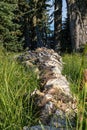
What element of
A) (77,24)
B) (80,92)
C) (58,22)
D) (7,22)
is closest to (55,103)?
(80,92)

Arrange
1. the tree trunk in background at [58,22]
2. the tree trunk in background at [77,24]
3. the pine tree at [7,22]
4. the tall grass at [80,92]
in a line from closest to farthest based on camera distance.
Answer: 1. the tall grass at [80,92]
2. the tree trunk in background at [77,24]
3. the pine tree at [7,22]
4. the tree trunk in background at [58,22]

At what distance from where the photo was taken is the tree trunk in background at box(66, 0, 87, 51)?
63.5 feet

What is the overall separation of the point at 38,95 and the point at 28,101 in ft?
0.76

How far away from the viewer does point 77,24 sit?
1973 centimetres

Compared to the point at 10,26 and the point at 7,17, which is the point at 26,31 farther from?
the point at 7,17

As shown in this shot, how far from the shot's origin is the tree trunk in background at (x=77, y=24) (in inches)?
762

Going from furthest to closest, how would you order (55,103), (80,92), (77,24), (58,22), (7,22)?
(58,22), (7,22), (77,24), (55,103), (80,92)

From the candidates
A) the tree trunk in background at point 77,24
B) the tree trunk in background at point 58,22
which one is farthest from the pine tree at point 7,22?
the tree trunk in background at point 77,24

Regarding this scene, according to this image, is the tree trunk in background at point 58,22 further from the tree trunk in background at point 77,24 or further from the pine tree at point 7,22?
the tree trunk in background at point 77,24

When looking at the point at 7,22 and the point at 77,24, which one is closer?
the point at 77,24

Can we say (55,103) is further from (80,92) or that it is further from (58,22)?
(58,22)

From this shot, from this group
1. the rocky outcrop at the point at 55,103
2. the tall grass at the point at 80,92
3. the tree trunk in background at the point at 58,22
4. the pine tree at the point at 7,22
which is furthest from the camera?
the tree trunk in background at the point at 58,22

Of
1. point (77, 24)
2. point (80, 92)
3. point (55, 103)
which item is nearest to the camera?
point (80, 92)

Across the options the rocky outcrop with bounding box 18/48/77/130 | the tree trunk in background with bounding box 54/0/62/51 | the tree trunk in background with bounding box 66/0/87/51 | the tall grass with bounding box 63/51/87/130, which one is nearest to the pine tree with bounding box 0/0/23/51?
the tree trunk in background with bounding box 54/0/62/51
